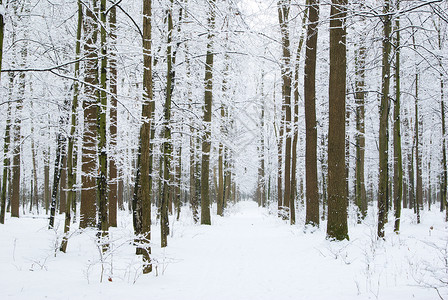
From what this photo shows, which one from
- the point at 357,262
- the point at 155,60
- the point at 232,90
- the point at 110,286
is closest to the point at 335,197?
the point at 357,262

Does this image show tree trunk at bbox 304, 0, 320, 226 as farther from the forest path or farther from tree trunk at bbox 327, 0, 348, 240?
tree trunk at bbox 327, 0, 348, 240

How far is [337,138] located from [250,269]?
390 centimetres

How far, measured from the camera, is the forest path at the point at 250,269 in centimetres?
450

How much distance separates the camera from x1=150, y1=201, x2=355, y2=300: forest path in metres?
4.50

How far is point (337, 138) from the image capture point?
7.65 m

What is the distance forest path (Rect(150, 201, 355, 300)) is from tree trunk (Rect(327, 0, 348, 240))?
944 millimetres

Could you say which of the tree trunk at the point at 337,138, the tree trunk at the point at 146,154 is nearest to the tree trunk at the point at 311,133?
the tree trunk at the point at 337,138

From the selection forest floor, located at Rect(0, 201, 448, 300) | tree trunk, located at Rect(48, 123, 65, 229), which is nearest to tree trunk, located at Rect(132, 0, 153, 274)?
forest floor, located at Rect(0, 201, 448, 300)

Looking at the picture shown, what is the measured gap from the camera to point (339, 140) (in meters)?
7.64

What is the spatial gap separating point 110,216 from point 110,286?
21.7 ft

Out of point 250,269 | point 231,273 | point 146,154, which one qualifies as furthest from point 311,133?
point 146,154

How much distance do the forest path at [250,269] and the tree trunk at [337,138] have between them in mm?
944

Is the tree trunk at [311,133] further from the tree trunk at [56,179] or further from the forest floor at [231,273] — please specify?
the tree trunk at [56,179]

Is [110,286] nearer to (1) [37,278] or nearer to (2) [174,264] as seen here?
(1) [37,278]
